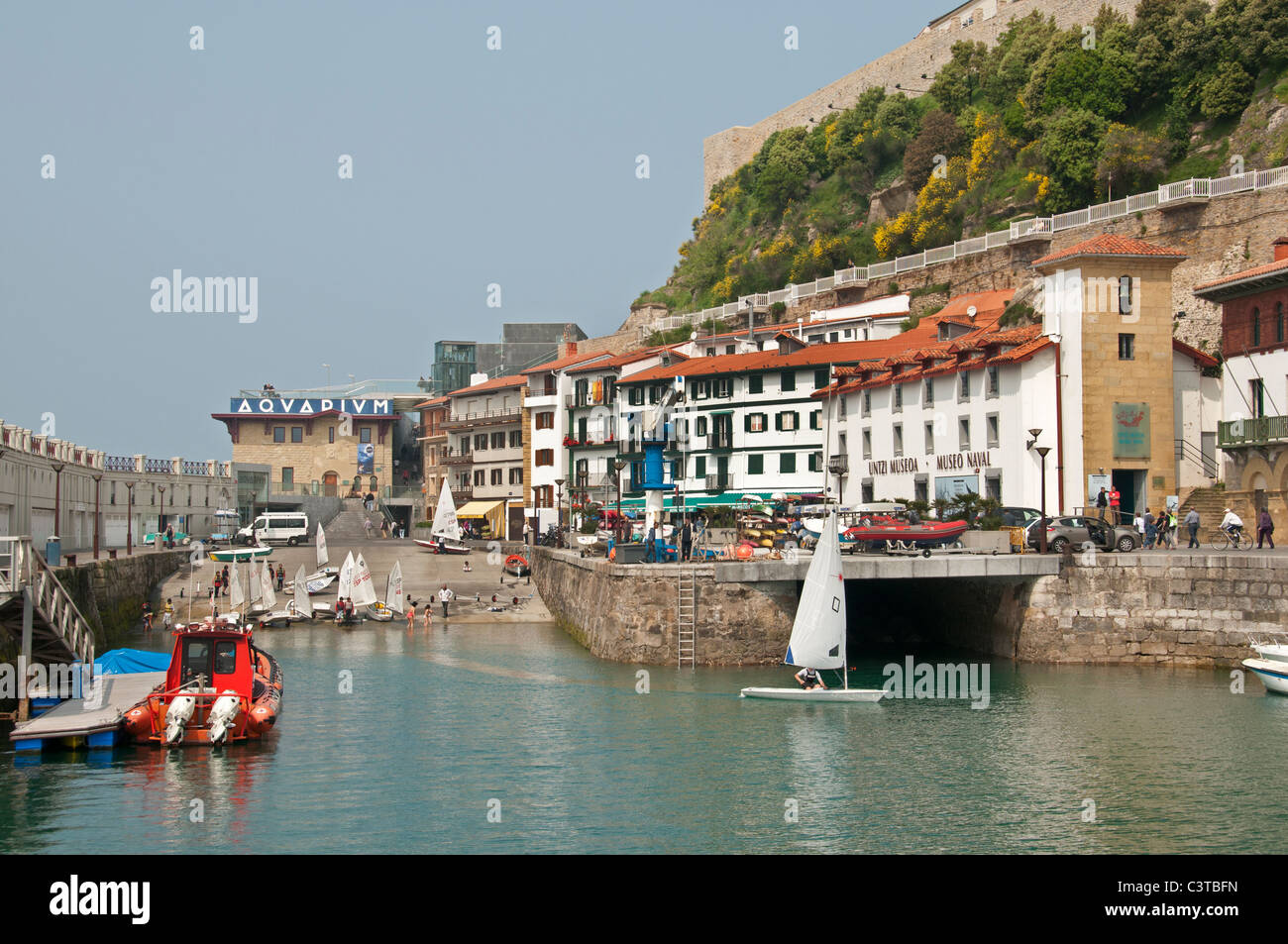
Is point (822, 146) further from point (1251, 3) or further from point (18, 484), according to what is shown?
point (18, 484)

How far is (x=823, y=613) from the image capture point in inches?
1558

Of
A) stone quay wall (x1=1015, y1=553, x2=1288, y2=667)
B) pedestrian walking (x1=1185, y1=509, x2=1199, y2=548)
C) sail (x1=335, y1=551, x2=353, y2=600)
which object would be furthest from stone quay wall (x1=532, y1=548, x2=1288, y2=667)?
sail (x1=335, y1=551, x2=353, y2=600)

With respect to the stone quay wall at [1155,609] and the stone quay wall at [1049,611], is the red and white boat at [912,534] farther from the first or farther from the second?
the stone quay wall at [1155,609]

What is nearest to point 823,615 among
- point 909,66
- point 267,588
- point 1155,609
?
point 1155,609

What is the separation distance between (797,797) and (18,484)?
51057 millimetres

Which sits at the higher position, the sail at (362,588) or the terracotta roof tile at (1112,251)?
the terracotta roof tile at (1112,251)

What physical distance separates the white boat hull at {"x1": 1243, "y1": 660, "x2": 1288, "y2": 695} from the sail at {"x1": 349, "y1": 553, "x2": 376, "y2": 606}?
46883 mm

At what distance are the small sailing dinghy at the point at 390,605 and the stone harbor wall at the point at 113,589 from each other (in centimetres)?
1242

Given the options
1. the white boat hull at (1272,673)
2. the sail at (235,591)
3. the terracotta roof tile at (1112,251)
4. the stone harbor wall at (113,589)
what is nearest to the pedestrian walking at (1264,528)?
the white boat hull at (1272,673)

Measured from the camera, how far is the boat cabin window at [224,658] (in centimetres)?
3600

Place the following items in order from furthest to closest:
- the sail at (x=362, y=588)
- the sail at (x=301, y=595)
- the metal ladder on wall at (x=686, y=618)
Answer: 1. the sail at (x=362, y=588)
2. the sail at (x=301, y=595)
3. the metal ladder on wall at (x=686, y=618)

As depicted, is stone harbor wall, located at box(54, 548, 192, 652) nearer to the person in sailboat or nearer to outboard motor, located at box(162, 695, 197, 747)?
outboard motor, located at box(162, 695, 197, 747)

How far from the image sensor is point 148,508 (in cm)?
10550

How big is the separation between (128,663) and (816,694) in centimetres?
2320
